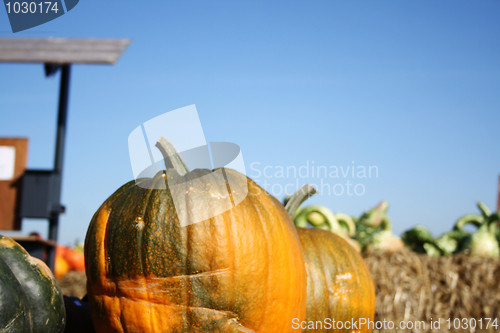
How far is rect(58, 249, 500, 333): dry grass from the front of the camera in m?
3.93

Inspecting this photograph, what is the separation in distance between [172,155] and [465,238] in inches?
186

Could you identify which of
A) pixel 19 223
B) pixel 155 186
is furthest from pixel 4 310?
pixel 19 223

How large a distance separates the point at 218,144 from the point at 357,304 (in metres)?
1.13

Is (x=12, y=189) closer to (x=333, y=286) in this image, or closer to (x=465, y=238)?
(x=333, y=286)

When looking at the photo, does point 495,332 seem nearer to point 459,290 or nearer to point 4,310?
point 459,290

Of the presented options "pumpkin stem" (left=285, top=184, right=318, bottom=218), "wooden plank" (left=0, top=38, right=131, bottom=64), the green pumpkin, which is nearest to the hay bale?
"pumpkin stem" (left=285, top=184, right=318, bottom=218)

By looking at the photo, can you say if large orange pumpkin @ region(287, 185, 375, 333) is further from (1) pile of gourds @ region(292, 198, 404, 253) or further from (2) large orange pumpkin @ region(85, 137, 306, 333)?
(1) pile of gourds @ region(292, 198, 404, 253)

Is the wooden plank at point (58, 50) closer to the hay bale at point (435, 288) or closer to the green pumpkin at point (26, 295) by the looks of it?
the green pumpkin at point (26, 295)

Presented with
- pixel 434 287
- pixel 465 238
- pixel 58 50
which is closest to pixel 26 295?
pixel 58 50

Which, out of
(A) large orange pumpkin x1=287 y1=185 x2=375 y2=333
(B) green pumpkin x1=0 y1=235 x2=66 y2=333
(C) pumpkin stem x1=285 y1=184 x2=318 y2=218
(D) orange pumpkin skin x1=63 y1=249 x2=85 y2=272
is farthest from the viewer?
(D) orange pumpkin skin x1=63 y1=249 x2=85 y2=272

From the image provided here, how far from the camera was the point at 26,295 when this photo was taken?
138 cm

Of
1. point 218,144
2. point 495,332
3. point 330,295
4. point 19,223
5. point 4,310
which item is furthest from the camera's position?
point 19,223

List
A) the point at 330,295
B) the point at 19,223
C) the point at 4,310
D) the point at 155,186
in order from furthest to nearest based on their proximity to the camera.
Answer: the point at 19,223, the point at 330,295, the point at 155,186, the point at 4,310

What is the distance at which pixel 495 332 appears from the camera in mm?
3754
